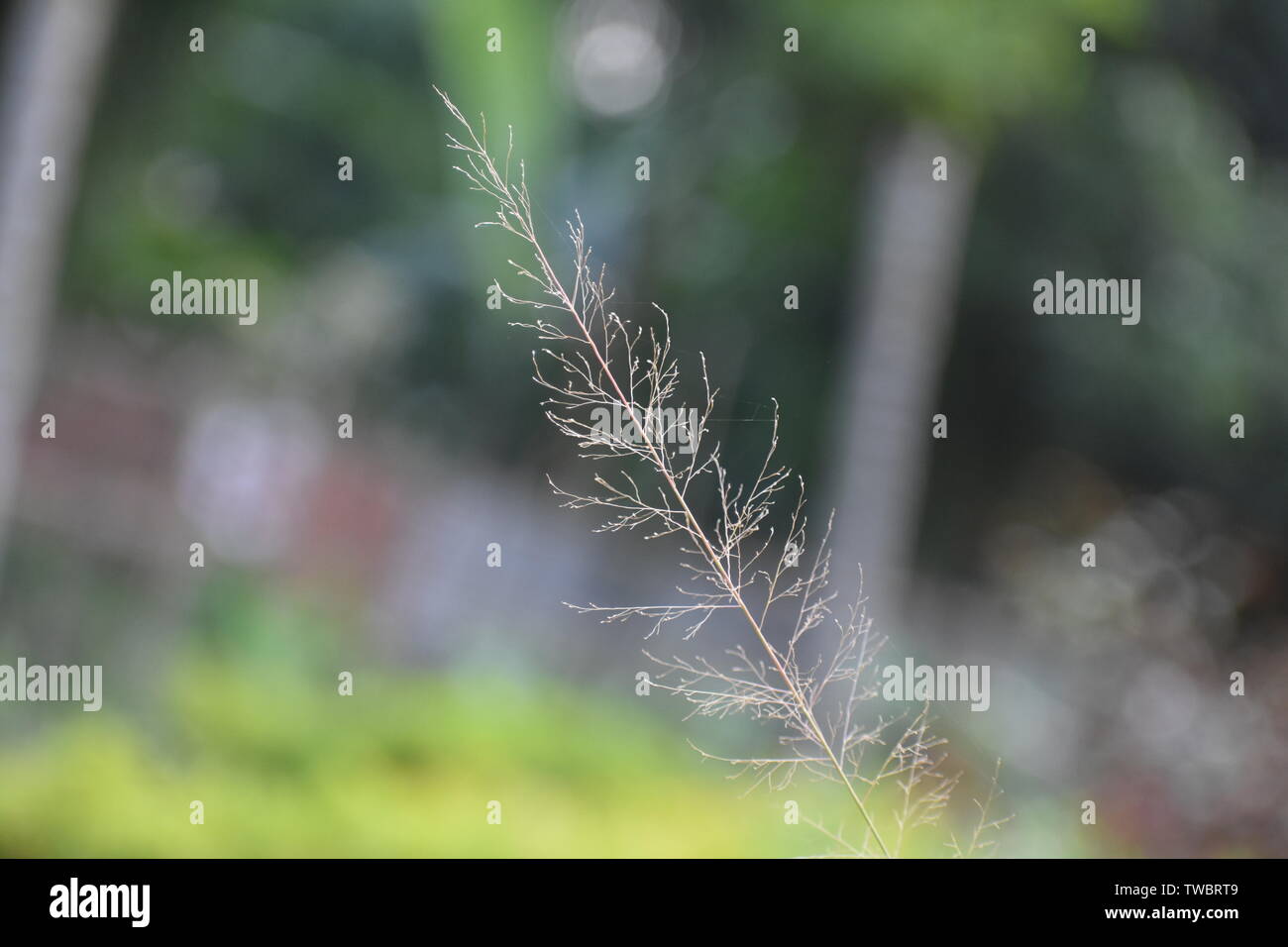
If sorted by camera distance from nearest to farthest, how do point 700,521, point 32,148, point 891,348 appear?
1. point 700,521
2. point 32,148
3. point 891,348

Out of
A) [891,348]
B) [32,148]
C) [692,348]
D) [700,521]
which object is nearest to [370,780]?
[692,348]

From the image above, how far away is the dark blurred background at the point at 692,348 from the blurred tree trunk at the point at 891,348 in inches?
0.7

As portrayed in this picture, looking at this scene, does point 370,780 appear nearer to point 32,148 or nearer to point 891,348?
point 32,148

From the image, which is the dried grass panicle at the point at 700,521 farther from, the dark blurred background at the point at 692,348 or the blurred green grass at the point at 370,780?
the dark blurred background at the point at 692,348

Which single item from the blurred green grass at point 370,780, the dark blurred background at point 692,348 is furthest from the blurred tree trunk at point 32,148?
the blurred green grass at point 370,780

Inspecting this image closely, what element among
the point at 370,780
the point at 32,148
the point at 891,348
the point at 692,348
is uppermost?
the point at 32,148

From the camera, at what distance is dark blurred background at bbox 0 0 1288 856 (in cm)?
342

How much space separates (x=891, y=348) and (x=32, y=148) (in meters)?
3.04

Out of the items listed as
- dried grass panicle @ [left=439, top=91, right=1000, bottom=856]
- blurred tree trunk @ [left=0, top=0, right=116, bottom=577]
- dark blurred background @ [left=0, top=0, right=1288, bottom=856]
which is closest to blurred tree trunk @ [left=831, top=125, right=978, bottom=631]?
dark blurred background @ [left=0, top=0, right=1288, bottom=856]

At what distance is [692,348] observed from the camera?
10.8 feet

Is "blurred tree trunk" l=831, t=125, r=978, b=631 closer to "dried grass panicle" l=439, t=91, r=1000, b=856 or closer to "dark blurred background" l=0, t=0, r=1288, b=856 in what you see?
→ "dark blurred background" l=0, t=0, r=1288, b=856

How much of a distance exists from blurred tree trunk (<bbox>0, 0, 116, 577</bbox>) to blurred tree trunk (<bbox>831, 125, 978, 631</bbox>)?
2832 mm

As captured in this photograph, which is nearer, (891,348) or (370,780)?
(370,780)
